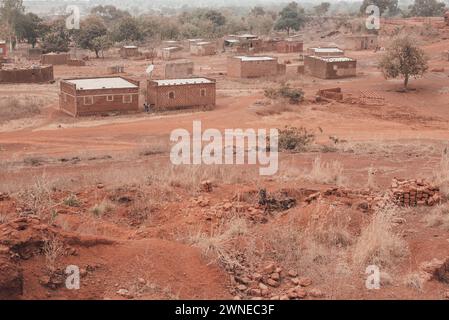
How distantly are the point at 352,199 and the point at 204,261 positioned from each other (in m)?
5.00

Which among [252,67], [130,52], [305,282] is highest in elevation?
[130,52]

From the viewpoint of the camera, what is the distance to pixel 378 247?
8.94m

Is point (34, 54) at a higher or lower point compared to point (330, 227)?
higher

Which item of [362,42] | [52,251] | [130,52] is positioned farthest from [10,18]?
[52,251]

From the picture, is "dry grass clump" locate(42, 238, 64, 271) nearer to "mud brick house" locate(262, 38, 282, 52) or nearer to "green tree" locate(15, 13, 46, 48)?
"mud brick house" locate(262, 38, 282, 52)

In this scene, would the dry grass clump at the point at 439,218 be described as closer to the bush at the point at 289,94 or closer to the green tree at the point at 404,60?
the bush at the point at 289,94

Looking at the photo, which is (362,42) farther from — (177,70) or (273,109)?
(273,109)

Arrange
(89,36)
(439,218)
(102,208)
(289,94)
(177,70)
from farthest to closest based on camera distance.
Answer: (89,36)
(177,70)
(289,94)
(102,208)
(439,218)

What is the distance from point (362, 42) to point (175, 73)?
102 ft

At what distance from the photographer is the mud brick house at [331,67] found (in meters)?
47.2

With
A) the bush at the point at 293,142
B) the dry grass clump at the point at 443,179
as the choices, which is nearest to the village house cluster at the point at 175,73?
the bush at the point at 293,142

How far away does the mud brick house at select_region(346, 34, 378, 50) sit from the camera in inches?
2751

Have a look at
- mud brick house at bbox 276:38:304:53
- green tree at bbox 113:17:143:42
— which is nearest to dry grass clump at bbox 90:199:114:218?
mud brick house at bbox 276:38:304:53
